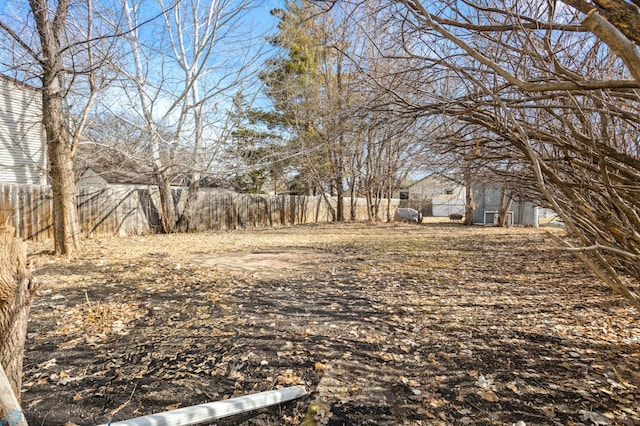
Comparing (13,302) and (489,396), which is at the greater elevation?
(13,302)

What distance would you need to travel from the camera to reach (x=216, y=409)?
164cm

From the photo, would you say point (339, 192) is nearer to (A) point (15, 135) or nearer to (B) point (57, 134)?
(A) point (15, 135)

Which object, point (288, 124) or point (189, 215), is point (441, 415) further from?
point (288, 124)

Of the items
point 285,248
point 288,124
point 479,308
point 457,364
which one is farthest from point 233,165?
point 457,364

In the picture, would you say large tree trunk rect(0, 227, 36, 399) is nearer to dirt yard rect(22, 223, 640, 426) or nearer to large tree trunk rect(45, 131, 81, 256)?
dirt yard rect(22, 223, 640, 426)

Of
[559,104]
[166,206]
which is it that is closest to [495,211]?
[166,206]

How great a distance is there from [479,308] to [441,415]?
192 centimetres

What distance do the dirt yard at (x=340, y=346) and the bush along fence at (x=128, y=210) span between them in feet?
7.91

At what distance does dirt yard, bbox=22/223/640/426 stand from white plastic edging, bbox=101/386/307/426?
5 centimetres

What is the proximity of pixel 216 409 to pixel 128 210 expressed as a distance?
380 inches

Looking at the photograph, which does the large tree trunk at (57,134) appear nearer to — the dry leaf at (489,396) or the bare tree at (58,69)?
the bare tree at (58,69)

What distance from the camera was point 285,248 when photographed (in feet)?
25.1

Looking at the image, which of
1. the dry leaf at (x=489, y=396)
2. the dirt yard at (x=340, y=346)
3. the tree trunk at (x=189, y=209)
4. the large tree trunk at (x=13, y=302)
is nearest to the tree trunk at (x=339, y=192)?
the tree trunk at (x=189, y=209)

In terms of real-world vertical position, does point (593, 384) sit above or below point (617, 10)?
below
